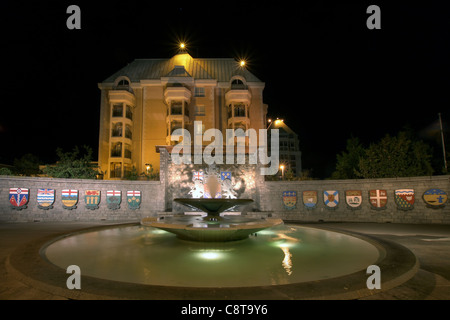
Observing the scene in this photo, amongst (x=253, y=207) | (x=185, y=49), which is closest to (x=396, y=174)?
(x=253, y=207)

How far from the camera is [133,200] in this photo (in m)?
16.3

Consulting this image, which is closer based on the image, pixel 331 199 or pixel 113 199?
pixel 331 199

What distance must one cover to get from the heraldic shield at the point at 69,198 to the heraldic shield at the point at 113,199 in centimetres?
179

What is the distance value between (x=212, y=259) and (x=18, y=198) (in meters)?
13.9

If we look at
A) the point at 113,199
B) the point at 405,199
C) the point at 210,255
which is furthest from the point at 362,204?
the point at 113,199

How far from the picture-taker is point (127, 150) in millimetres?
29297

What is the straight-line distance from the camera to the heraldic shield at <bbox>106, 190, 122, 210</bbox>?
15.9 metres

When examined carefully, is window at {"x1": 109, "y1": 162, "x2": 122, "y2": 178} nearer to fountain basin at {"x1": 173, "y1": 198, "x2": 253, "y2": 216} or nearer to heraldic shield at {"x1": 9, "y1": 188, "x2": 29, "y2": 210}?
heraldic shield at {"x1": 9, "y1": 188, "x2": 29, "y2": 210}

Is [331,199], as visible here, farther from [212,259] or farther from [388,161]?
[212,259]

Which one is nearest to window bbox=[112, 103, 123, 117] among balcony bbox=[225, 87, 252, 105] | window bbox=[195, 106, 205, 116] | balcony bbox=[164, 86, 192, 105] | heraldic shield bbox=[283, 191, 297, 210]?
balcony bbox=[164, 86, 192, 105]

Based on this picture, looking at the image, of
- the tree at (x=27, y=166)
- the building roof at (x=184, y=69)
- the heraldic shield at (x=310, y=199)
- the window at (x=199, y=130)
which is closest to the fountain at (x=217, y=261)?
the heraldic shield at (x=310, y=199)

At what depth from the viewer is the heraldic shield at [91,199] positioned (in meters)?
15.5

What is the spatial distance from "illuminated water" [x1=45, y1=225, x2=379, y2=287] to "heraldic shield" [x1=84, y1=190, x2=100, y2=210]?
24.6 ft

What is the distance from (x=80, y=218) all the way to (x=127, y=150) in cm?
1509
